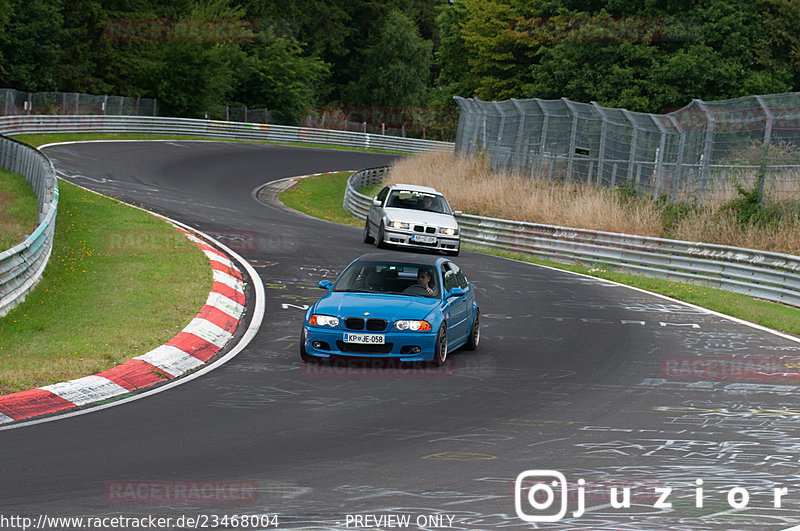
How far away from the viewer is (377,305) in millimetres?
11758

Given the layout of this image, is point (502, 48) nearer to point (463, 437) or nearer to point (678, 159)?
point (678, 159)

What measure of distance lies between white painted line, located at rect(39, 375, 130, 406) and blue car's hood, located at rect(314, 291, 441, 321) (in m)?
2.58

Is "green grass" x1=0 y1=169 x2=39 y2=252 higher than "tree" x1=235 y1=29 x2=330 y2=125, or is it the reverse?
"tree" x1=235 y1=29 x2=330 y2=125

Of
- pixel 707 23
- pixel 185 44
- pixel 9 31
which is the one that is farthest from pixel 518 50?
pixel 9 31

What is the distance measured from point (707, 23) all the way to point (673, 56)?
2431mm

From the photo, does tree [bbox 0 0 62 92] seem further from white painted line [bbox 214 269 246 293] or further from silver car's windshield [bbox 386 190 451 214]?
white painted line [bbox 214 269 246 293]

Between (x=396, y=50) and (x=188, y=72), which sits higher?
(x=396, y=50)

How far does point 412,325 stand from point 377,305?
0.52 metres

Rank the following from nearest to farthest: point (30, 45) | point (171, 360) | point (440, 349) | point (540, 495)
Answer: point (540, 495) → point (171, 360) → point (440, 349) → point (30, 45)

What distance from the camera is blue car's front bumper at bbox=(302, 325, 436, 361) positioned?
11.5 meters

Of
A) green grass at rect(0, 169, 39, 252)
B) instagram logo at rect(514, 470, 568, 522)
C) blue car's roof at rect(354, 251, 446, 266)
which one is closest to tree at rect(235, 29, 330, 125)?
green grass at rect(0, 169, 39, 252)

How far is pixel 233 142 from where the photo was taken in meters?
61.1

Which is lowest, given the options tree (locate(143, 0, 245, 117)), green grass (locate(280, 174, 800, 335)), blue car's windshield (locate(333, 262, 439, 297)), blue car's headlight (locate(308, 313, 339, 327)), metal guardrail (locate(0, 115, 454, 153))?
green grass (locate(280, 174, 800, 335))

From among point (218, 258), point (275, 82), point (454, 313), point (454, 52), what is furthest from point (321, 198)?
point (275, 82)
